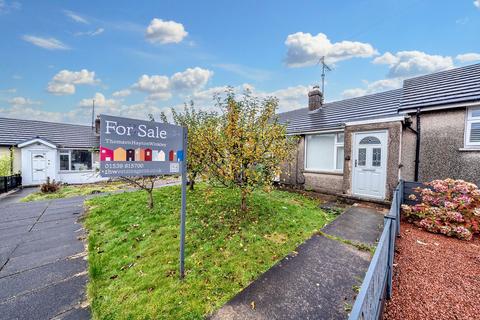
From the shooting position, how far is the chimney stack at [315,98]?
13141 millimetres

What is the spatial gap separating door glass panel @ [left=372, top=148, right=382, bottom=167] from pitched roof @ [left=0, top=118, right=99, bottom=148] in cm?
2004

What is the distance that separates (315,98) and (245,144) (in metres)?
10.1

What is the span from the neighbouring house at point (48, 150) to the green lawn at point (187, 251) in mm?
10233

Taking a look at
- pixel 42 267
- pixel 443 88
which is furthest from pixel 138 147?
pixel 443 88

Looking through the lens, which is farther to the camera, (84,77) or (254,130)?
(84,77)

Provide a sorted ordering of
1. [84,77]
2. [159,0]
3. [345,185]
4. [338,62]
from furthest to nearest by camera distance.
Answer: [84,77], [338,62], [159,0], [345,185]

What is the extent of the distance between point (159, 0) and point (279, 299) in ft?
38.0

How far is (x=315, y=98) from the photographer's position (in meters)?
13.1

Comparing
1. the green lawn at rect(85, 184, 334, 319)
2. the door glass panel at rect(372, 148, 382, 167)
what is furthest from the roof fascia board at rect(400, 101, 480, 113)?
the green lawn at rect(85, 184, 334, 319)

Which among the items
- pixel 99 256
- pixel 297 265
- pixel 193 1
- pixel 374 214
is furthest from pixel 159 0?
pixel 374 214

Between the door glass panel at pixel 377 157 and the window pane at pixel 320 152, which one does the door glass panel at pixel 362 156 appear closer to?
the door glass panel at pixel 377 157

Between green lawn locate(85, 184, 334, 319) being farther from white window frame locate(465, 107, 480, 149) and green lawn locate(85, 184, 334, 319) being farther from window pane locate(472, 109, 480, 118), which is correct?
window pane locate(472, 109, 480, 118)

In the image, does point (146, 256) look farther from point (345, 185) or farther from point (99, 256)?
point (345, 185)

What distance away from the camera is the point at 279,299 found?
2695 mm
